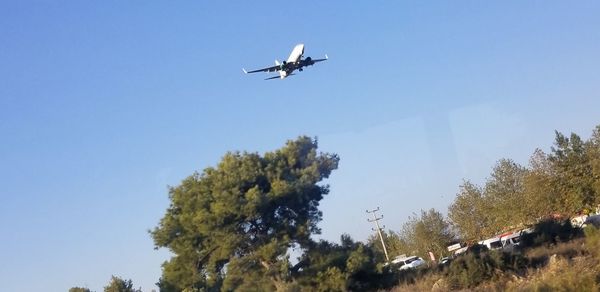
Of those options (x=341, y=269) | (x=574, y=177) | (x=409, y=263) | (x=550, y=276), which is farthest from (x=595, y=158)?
(x=550, y=276)

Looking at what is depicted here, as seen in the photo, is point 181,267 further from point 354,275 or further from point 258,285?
point 354,275

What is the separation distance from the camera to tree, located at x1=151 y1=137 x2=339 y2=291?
3462cm

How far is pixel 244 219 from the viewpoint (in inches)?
1406

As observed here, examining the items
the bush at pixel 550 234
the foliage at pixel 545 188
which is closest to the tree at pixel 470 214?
the foliage at pixel 545 188

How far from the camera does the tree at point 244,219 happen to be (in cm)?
3462

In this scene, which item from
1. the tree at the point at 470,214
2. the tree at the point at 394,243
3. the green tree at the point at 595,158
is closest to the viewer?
the green tree at the point at 595,158

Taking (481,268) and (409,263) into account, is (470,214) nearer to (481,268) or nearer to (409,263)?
(409,263)

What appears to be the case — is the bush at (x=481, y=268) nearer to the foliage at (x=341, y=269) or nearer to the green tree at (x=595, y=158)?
the foliage at (x=341, y=269)

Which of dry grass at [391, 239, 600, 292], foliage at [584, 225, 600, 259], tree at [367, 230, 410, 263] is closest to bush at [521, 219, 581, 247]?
dry grass at [391, 239, 600, 292]

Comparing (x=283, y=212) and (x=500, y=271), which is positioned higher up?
(x=283, y=212)

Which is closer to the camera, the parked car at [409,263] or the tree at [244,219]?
the tree at [244,219]

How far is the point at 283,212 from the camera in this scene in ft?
119

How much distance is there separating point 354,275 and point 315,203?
426 centimetres

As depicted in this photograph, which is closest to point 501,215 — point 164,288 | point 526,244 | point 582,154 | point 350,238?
point 582,154
